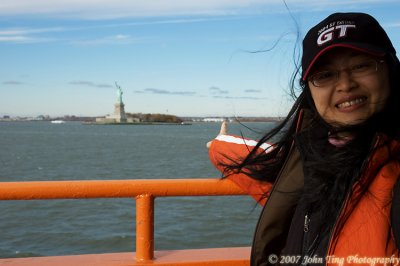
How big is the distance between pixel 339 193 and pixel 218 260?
3.87 ft

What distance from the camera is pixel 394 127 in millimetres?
1590

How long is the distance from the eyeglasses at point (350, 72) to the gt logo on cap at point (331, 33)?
111mm

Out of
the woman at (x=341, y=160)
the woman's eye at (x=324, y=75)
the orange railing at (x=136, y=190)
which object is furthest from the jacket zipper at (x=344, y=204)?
the orange railing at (x=136, y=190)

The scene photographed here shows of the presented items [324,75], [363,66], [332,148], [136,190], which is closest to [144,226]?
[136,190]

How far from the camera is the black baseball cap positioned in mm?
1501

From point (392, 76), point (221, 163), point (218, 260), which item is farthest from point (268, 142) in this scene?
point (218, 260)

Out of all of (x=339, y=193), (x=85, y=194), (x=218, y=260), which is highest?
(x=339, y=193)

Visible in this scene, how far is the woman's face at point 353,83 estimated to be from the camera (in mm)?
1563

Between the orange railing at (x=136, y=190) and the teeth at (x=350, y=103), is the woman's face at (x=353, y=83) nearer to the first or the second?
the teeth at (x=350, y=103)

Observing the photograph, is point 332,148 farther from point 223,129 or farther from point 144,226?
point 144,226

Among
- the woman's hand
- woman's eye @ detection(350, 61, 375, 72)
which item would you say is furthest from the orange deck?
woman's eye @ detection(350, 61, 375, 72)

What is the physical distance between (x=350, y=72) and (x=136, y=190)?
1264 mm

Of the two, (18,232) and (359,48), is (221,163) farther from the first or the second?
(18,232)

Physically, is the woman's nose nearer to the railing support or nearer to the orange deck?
the railing support
